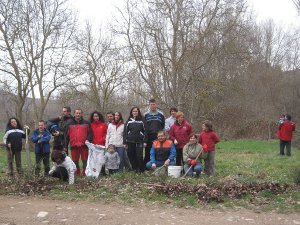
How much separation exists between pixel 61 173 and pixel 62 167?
152mm

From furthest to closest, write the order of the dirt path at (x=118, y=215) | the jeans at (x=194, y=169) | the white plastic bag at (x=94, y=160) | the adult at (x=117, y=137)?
1. the adult at (x=117, y=137)
2. the white plastic bag at (x=94, y=160)
3. the jeans at (x=194, y=169)
4. the dirt path at (x=118, y=215)

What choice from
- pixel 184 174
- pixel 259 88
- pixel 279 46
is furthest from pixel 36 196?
pixel 279 46

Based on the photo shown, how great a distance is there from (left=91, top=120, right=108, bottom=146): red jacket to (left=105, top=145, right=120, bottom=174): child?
0.43 metres

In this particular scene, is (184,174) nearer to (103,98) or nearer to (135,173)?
(135,173)

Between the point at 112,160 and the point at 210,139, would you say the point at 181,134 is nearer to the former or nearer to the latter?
the point at 210,139

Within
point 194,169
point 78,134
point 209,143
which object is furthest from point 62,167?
point 209,143

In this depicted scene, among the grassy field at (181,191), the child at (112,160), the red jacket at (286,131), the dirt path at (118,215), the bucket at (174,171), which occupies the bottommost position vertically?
the dirt path at (118,215)

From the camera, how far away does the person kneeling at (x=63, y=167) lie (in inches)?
327

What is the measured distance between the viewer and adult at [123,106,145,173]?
9.23 m

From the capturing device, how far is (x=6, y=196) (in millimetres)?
7383

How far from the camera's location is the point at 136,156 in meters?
9.46

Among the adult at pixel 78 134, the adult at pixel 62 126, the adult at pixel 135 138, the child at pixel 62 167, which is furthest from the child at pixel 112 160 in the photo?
the adult at pixel 62 126

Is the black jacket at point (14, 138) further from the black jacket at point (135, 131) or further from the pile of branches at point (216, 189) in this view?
the pile of branches at point (216, 189)

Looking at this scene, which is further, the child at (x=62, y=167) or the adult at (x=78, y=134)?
the adult at (x=78, y=134)
